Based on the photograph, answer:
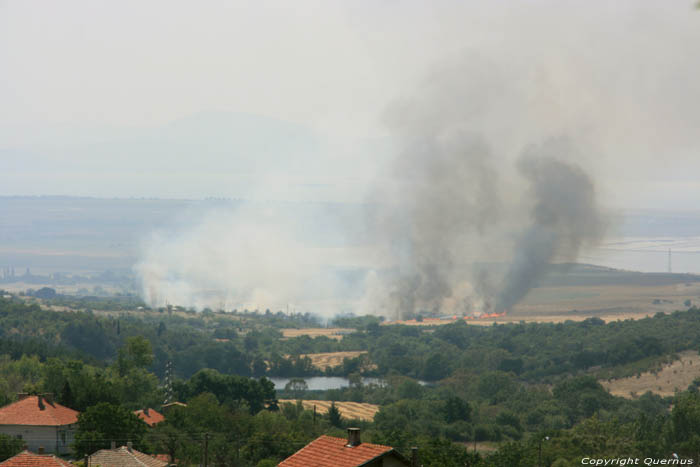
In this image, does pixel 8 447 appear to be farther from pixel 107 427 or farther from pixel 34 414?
pixel 34 414

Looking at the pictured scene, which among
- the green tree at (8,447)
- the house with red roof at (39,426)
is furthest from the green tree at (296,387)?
the green tree at (8,447)

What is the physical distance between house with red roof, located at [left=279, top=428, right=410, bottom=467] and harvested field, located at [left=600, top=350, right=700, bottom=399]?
109618 mm

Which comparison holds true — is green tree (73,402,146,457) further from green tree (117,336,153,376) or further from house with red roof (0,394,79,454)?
green tree (117,336,153,376)

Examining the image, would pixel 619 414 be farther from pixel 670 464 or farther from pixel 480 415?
pixel 670 464

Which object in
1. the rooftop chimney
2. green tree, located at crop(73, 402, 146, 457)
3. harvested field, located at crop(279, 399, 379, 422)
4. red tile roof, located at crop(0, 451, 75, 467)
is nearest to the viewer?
the rooftop chimney

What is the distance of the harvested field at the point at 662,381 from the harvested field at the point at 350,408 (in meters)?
36.8

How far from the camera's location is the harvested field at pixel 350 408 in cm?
13800

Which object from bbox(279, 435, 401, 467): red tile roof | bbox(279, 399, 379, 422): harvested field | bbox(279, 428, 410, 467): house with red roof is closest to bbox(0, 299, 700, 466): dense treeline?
bbox(279, 399, 379, 422): harvested field

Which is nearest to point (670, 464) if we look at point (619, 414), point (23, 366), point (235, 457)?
point (235, 457)

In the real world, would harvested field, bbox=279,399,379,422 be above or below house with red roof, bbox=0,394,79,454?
below

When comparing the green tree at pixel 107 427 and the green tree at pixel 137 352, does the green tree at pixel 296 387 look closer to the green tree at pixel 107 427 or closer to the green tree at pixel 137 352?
the green tree at pixel 137 352

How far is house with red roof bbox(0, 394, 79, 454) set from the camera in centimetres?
7350

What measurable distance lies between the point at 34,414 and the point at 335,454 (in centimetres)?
3720

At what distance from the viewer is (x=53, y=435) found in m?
74.1
